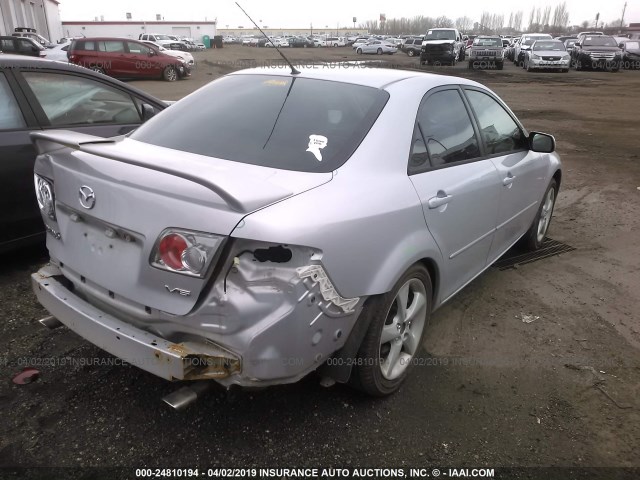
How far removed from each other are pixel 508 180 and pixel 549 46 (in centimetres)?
2519

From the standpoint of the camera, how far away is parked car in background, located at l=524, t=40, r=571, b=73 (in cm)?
2389

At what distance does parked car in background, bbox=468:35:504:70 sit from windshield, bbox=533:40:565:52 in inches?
82.4

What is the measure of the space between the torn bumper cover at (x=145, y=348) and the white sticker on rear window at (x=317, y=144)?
3.29ft

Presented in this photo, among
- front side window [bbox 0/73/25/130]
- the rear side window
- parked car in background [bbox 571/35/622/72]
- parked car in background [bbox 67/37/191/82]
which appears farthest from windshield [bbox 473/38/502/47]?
front side window [bbox 0/73/25/130]

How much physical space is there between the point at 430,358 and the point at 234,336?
1544 mm

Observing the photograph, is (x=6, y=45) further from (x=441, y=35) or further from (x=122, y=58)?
(x=441, y=35)

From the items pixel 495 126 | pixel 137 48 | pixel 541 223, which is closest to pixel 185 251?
pixel 495 126

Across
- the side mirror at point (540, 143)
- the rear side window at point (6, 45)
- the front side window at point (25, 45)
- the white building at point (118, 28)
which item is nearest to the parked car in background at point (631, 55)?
the side mirror at point (540, 143)

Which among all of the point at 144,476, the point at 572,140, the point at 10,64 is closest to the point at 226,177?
the point at 144,476

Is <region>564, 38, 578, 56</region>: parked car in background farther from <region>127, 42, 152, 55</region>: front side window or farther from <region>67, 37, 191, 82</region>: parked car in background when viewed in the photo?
<region>127, 42, 152, 55</region>: front side window

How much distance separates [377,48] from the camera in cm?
4659

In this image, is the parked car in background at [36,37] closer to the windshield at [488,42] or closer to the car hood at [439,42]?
the car hood at [439,42]

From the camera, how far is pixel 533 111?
524 inches

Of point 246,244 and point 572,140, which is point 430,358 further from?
point 572,140
